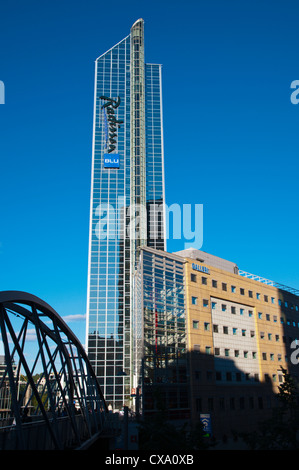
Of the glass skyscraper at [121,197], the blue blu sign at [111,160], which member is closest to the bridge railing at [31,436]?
the glass skyscraper at [121,197]

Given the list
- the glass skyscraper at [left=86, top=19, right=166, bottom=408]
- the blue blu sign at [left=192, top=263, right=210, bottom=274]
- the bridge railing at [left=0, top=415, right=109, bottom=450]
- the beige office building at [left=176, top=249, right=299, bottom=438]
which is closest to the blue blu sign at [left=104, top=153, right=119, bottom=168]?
the glass skyscraper at [left=86, top=19, right=166, bottom=408]

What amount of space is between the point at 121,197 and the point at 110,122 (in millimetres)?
20979

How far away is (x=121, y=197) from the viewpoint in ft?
308

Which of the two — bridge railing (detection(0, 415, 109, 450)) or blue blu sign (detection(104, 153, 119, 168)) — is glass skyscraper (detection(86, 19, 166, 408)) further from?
bridge railing (detection(0, 415, 109, 450))

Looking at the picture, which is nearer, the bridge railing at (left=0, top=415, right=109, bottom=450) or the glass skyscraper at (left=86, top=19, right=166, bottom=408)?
the bridge railing at (left=0, top=415, right=109, bottom=450)

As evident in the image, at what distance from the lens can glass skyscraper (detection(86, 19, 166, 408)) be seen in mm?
82438

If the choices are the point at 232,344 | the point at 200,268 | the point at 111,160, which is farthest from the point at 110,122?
the point at 232,344

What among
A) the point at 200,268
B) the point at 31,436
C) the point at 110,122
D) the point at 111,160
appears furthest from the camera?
the point at 110,122

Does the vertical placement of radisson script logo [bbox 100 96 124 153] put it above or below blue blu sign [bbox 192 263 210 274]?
above

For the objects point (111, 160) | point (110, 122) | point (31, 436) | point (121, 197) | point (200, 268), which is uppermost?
point (110, 122)

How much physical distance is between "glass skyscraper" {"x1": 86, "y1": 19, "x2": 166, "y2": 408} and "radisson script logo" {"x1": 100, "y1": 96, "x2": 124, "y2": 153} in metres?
0.24

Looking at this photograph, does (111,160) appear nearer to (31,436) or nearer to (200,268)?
(200,268)

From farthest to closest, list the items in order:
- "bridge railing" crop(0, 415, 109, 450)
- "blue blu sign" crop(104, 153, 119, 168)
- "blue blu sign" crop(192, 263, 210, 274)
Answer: "blue blu sign" crop(104, 153, 119, 168) → "blue blu sign" crop(192, 263, 210, 274) → "bridge railing" crop(0, 415, 109, 450)
